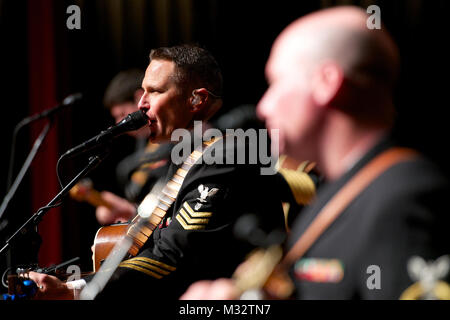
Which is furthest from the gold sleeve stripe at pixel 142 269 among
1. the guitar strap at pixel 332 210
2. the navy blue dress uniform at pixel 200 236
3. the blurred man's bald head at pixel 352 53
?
the blurred man's bald head at pixel 352 53

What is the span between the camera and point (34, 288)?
1.87 meters

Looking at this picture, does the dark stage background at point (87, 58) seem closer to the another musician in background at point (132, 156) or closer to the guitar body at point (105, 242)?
the another musician in background at point (132, 156)

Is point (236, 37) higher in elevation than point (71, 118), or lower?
higher

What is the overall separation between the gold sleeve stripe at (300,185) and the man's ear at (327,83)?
96 cm

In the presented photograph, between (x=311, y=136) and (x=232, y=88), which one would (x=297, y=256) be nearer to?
(x=311, y=136)

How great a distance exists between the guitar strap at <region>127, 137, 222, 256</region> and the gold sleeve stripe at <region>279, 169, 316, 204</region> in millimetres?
305

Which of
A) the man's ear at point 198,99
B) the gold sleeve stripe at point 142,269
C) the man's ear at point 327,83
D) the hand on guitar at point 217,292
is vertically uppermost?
the man's ear at point 327,83

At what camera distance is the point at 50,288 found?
1.90 m

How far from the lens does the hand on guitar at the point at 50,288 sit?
189cm

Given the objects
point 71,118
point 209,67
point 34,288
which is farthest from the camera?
point 71,118

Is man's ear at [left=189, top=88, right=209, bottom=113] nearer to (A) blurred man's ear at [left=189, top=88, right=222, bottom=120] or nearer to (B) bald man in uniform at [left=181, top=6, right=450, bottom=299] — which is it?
(A) blurred man's ear at [left=189, top=88, right=222, bottom=120]

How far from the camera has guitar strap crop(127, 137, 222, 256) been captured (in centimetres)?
196

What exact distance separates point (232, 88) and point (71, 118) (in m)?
1.28

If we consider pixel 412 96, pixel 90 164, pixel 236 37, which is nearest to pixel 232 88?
pixel 236 37
